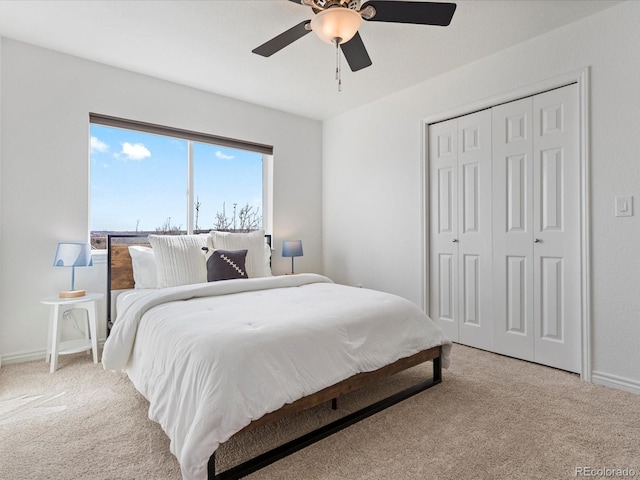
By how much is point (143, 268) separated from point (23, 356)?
1.11m

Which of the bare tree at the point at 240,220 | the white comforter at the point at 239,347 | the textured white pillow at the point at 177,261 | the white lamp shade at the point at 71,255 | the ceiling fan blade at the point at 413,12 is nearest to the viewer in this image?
the white comforter at the point at 239,347

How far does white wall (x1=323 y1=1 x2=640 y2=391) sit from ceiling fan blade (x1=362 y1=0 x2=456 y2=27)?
52.0 inches

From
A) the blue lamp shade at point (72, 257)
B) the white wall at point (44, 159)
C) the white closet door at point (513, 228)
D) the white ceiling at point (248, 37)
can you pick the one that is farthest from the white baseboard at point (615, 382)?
the white wall at point (44, 159)

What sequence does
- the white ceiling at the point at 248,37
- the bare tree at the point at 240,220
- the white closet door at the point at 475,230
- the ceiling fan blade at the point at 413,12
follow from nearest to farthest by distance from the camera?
the ceiling fan blade at the point at 413,12, the white ceiling at the point at 248,37, the white closet door at the point at 475,230, the bare tree at the point at 240,220

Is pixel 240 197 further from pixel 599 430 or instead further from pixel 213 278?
pixel 599 430

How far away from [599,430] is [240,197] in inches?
146

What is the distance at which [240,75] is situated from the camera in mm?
3373

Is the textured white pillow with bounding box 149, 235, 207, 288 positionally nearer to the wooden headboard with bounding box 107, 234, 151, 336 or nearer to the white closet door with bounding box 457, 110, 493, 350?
the wooden headboard with bounding box 107, 234, 151, 336

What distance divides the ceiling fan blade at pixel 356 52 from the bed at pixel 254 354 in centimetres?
157

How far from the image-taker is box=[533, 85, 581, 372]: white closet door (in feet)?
8.42

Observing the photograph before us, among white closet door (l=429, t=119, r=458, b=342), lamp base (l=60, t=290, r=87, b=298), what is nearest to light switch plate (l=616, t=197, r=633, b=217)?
white closet door (l=429, t=119, r=458, b=342)

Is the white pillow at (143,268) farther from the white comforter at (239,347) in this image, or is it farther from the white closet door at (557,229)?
the white closet door at (557,229)

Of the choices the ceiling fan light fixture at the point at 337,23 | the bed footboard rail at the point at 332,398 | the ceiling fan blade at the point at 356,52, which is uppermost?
the ceiling fan blade at the point at 356,52

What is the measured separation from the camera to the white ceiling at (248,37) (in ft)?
7.75
